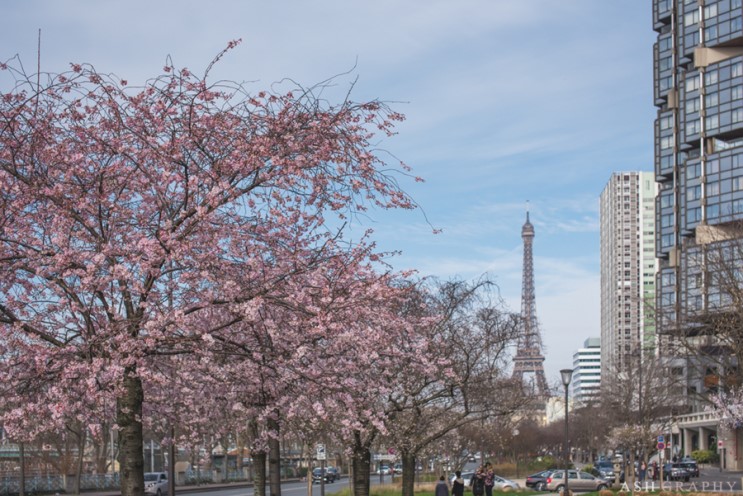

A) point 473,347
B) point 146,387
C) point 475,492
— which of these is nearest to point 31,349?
point 146,387

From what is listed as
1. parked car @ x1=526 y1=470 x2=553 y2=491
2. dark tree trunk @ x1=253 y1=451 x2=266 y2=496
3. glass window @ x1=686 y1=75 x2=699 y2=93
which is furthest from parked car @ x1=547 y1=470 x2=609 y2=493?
glass window @ x1=686 y1=75 x2=699 y2=93

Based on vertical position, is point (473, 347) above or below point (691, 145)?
below

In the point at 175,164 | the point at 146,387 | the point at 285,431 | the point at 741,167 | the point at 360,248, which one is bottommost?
the point at 285,431

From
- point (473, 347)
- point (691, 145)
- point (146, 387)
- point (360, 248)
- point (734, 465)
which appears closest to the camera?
point (360, 248)

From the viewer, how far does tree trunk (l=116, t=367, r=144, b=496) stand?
1538cm

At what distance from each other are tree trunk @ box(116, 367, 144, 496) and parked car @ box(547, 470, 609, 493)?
5108cm

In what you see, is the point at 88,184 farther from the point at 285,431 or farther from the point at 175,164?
the point at 285,431

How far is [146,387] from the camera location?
18531 mm

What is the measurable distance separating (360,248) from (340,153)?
2.07 metres

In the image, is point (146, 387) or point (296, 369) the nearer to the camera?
point (296, 369)

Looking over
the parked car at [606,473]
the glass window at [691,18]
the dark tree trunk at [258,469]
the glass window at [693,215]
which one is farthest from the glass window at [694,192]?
the dark tree trunk at [258,469]

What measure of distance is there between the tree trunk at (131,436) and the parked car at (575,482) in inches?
2011

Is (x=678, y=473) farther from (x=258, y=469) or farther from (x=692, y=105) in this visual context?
(x=258, y=469)

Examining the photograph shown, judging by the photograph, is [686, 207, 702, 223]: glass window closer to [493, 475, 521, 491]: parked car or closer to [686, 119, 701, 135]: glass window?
[686, 119, 701, 135]: glass window
